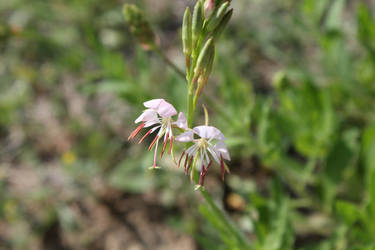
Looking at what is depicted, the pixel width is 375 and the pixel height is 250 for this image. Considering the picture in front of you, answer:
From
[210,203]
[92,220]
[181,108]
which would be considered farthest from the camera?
[92,220]

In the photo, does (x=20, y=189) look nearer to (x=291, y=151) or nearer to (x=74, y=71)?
(x=74, y=71)

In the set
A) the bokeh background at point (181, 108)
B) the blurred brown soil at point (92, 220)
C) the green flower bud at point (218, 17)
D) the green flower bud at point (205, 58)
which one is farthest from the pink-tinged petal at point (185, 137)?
the blurred brown soil at point (92, 220)

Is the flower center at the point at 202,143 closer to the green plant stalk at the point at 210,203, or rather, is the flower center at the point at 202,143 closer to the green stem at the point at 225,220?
the green plant stalk at the point at 210,203

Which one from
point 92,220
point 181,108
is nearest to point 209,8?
point 181,108

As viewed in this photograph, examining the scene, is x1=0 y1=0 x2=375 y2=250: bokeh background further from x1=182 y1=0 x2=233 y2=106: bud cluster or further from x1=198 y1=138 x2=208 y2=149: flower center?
x1=182 y1=0 x2=233 y2=106: bud cluster

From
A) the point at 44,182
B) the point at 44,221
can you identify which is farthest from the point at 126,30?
the point at 44,221

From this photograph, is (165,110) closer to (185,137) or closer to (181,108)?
(185,137)
